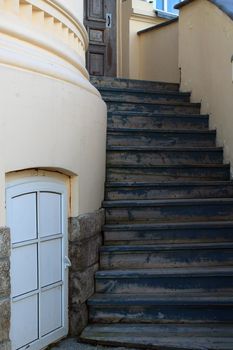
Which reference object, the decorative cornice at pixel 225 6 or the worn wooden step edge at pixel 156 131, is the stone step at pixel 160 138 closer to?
the worn wooden step edge at pixel 156 131

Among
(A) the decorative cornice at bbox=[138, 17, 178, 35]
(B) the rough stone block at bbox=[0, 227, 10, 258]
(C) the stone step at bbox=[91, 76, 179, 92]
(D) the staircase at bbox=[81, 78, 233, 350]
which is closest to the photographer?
(B) the rough stone block at bbox=[0, 227, 10, 258]

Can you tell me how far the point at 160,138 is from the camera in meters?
6.05

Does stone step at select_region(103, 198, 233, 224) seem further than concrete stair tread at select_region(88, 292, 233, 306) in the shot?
Yes

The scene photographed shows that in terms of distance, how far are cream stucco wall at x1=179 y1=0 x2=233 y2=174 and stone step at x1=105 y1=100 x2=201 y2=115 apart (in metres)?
0.16

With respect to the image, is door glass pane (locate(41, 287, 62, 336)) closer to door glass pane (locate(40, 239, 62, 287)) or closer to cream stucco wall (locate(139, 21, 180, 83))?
door glass pane (locate(40, 239, 62, 287))

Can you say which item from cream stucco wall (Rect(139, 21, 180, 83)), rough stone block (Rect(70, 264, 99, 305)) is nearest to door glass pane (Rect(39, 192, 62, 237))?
rough stone block (Rect(70, 264, 99, 305))

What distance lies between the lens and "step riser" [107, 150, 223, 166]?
5.72 meters

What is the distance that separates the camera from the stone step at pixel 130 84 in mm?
6746

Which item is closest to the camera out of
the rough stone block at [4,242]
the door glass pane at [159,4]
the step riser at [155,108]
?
the rough stone block at [4,242]

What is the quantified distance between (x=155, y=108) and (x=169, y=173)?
116cm

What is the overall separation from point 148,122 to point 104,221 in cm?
169

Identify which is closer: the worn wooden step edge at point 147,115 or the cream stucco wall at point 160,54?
the worn wooden step edge at point 147,115

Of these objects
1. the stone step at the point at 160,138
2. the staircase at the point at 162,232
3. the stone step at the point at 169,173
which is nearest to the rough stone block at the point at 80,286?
the staircase at the point at 162,232

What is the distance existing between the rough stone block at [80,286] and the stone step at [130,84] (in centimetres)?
298
